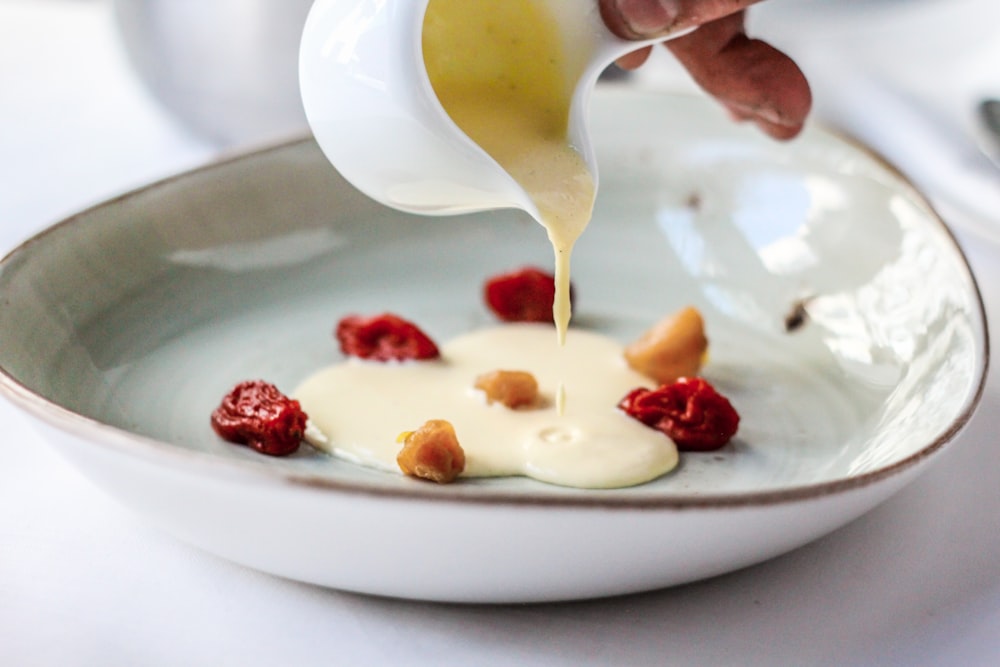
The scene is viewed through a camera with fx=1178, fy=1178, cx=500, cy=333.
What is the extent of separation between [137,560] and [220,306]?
414 mm

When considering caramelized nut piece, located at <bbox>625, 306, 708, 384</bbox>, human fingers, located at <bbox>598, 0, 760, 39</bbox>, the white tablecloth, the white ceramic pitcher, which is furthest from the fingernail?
the white tablecloth

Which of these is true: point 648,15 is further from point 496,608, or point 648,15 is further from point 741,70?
point 496,608

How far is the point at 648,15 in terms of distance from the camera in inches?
38.0

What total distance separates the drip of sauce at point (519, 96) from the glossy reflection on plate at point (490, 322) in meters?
0.16

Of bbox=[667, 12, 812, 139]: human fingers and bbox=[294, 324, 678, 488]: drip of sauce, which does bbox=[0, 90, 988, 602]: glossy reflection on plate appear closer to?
bbox=[294, 324, 678, 488]: drip of sauce

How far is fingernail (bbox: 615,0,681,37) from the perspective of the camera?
37.4 inches

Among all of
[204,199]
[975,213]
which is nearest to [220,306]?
[204,199]

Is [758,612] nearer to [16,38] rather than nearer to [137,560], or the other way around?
[137,560]

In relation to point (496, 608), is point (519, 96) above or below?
above

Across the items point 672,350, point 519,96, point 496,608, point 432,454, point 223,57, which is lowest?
point 496,608

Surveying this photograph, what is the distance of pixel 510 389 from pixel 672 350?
180 mm

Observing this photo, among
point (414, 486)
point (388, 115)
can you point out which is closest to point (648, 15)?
point (388, 115)

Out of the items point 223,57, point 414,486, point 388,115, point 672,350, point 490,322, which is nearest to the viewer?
point 414,486

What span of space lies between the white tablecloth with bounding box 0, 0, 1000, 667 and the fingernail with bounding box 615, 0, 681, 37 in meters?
0.43
